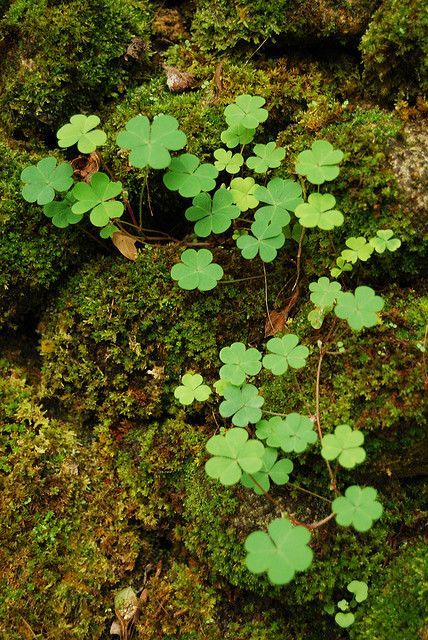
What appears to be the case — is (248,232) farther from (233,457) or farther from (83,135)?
(233,457)

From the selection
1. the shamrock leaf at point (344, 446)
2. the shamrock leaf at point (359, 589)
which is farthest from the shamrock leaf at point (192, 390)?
the shamrock leaf at point (359, 589)

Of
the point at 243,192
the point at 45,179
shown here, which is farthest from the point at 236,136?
the point at 45,179

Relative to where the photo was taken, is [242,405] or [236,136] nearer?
[242,405]

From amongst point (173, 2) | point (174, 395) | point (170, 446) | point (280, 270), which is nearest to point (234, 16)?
point (173, 2)

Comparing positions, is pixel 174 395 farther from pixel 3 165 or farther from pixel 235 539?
pixel 3 165

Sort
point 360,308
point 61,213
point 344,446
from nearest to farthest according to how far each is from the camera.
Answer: point 344,446, point 360,308, point 61,213

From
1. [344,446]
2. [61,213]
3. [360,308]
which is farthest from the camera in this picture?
[61,213]

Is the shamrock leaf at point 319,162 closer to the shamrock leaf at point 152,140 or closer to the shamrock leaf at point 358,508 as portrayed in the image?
the shamrock leaf at point 152,140
